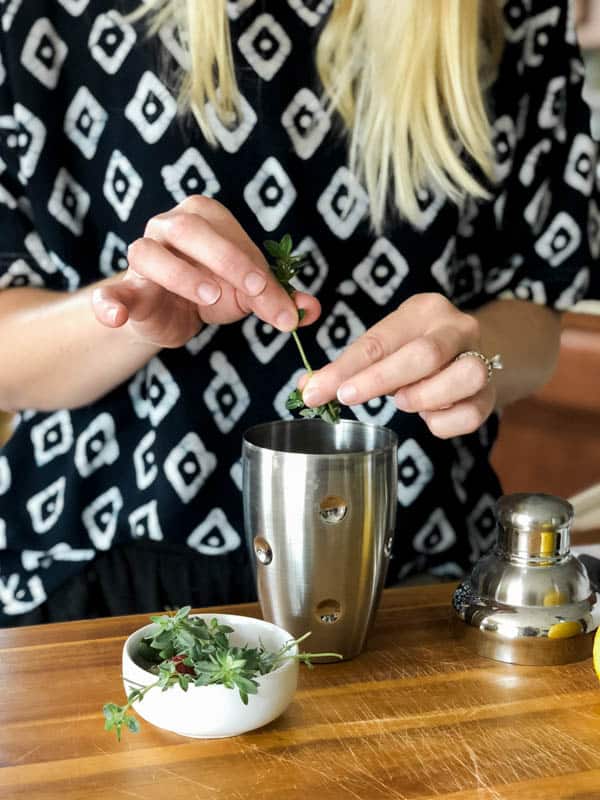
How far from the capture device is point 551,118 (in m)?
1.29

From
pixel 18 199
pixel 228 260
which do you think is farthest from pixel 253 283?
pixel 18 199

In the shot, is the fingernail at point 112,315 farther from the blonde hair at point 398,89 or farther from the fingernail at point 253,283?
the blonde hair at point 398,89

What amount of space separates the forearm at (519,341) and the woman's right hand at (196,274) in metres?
0.42

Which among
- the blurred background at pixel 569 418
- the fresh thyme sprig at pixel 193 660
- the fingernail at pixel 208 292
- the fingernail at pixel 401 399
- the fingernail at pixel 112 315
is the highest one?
the fingernail at pixel 208 292

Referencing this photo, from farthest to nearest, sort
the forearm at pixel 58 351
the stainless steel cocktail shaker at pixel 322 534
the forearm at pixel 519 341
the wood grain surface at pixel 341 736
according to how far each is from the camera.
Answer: the forearm at pixel 519 341, the forearm at pixel 58 351, the stainless steel cocktail shaker at pixel 322 534, the wood grain surface at pixel 341 736

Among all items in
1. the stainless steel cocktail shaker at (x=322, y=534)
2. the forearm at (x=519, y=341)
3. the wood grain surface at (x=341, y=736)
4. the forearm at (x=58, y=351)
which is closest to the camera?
the wood grain surface at (x=341, y=736)

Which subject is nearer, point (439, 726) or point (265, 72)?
point (439, 726)

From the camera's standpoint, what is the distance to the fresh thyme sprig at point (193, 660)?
68 cm

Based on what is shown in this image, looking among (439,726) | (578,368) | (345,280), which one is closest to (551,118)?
(345,280)

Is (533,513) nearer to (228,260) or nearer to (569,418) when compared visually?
(228,260)

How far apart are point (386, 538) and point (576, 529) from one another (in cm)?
119

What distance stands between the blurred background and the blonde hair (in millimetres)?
1517

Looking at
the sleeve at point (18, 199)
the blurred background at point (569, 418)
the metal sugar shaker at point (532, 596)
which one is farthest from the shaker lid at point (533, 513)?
the blurred background at point (569, 418)

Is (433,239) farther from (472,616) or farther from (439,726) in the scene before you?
(439,726)
